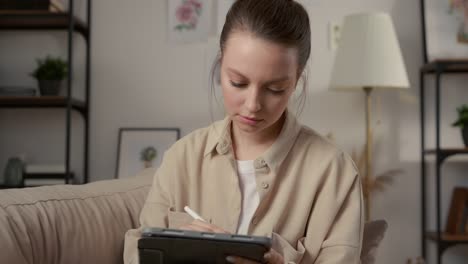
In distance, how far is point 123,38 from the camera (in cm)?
393

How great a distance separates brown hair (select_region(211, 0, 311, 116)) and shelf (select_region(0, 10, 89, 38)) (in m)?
2.32

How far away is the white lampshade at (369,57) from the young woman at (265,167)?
1.78 meters

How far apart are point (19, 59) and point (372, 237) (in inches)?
110

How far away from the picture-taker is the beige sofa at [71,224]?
1.35 m

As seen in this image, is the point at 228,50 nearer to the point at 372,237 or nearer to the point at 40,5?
the point at 372,237

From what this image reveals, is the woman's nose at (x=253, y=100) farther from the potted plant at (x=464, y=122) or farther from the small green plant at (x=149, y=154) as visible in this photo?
the small green plant at (x=149, y=154)

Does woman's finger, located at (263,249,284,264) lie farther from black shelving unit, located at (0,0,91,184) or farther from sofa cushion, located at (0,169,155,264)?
black shelving unit, located at (0,0,91,184)

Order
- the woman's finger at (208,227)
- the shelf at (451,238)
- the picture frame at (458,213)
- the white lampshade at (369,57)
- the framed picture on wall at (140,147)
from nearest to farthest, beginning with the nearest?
the woman's finger at (208,227)
the white lampshade at (369,57)
the shelf at (451,238)
the picture frame at (458,213)
the framed picture on wall at (140,147)

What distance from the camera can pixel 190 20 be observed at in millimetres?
3893

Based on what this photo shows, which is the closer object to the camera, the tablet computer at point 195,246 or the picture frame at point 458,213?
the tablet computer at point 195,246

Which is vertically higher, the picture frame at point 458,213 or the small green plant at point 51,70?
the small green plant at point 51,70

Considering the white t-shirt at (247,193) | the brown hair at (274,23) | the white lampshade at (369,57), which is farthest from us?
the white lampshade at (369,57)

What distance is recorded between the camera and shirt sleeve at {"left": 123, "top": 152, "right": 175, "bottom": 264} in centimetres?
156

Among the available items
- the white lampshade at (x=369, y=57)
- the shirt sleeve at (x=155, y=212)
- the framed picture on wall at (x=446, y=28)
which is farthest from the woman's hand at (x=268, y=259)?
the framed picture on wall at (x=446, y=28)
